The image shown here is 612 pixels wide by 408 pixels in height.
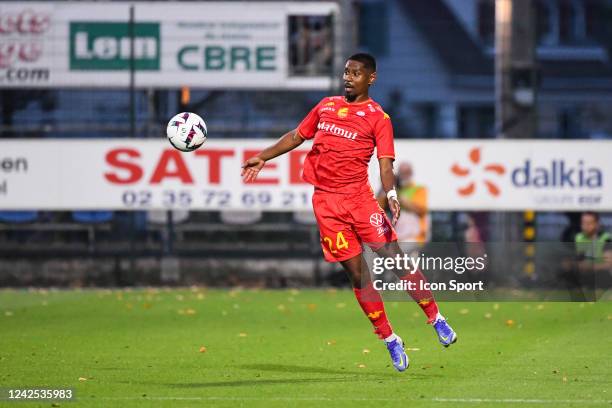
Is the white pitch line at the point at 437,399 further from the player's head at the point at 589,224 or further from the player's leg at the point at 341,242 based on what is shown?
the player's head at the point at 589,224

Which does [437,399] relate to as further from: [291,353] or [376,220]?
[291,353]

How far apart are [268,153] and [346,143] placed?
66 cm

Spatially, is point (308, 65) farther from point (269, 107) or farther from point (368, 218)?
point (368, 218)

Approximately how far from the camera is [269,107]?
2208cm

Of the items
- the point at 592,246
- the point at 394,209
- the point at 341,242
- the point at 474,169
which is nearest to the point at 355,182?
the point at 341,242

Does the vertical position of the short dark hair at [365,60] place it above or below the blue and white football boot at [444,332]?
above

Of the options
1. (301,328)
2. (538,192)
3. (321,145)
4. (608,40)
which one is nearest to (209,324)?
(301,328)

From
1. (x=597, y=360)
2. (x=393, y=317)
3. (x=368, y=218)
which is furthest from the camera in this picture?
(x=393, y=317)

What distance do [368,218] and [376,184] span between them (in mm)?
9264

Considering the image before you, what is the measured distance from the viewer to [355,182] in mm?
11164

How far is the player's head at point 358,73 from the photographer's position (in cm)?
1093

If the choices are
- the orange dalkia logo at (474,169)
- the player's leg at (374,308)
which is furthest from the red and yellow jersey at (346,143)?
the orange dalkia logo at (474,169)

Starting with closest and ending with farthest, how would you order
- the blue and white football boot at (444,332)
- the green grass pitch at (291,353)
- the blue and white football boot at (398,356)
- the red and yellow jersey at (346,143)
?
1. the green grass pitch at (291,353)
2. the blue and white football boot at (398,356)
3. the blue and white football boot at (444,332)
4. the red and yellow jersey at (346,143)

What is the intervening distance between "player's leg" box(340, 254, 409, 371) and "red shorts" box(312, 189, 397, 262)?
10 centimetres
